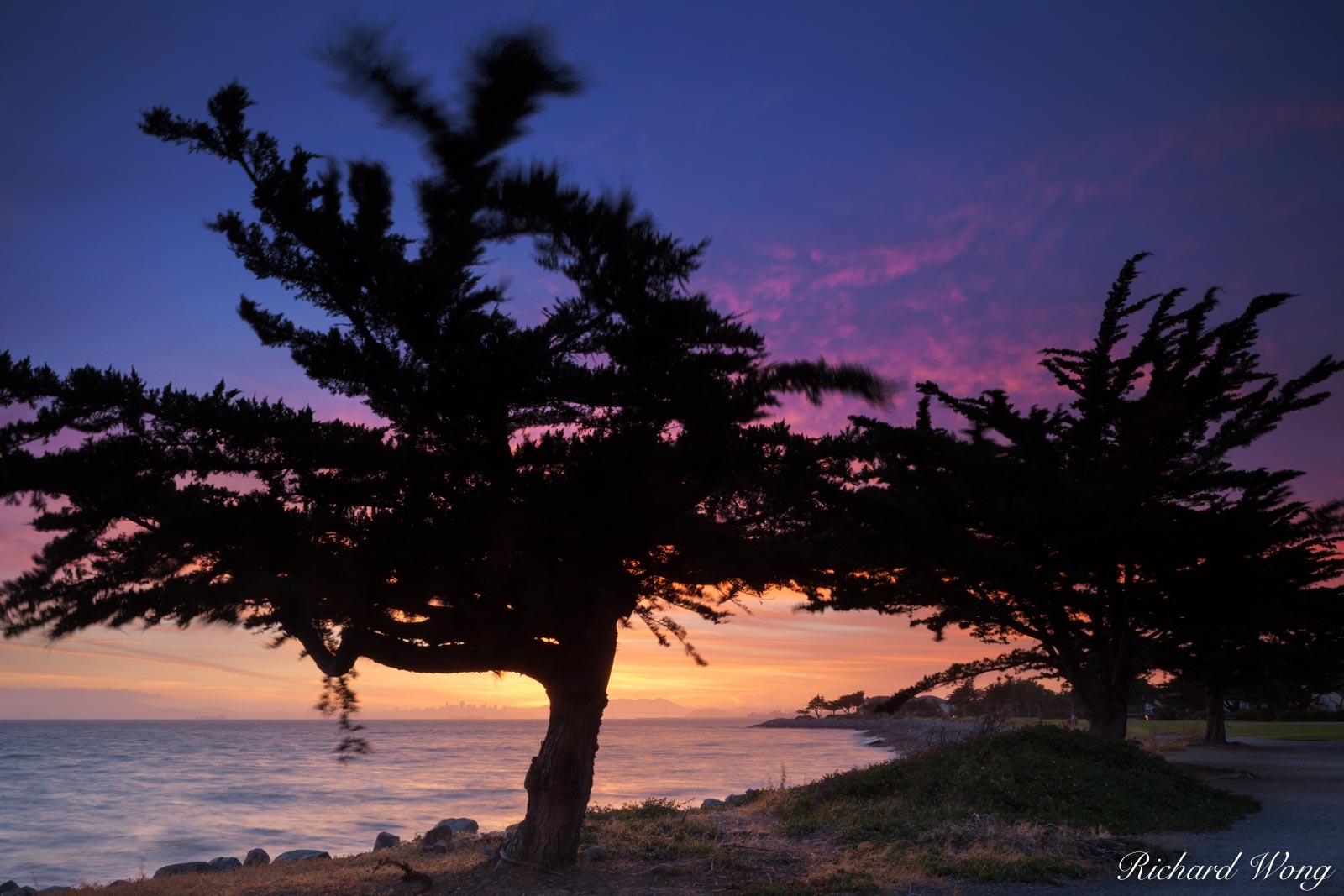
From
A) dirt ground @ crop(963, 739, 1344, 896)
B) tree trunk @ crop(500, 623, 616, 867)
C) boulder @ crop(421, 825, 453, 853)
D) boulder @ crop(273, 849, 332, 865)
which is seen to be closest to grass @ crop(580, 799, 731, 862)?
tree trunk @ crop(500, 623, 616, 867)

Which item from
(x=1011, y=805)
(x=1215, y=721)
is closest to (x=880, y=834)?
(x=1011, y=805)

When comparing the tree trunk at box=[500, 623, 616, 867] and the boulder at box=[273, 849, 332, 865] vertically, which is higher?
the tree trunk at box=[500, 623, 616, 867]

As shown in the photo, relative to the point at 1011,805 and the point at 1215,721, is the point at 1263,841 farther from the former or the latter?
the point at 1215,721

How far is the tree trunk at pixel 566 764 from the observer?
29.2 feet

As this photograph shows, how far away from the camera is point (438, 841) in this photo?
13469 millimetres

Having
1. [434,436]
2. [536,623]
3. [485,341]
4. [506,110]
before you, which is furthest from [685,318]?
[536,623]

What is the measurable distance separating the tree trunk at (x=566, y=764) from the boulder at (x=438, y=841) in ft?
13.2

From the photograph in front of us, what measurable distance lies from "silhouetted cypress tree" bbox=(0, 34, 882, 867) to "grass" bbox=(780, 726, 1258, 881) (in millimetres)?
5502

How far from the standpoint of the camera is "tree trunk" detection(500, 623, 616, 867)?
8.91m

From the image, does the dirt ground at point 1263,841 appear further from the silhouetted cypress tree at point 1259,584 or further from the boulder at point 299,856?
the boulder at point 299,856

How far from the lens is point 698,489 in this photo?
666 centimetres

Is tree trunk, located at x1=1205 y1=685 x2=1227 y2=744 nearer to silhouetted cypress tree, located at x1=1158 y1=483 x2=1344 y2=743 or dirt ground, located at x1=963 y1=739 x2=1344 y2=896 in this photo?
dirt ground, located at x1=963 y1=739 x2=1344 y2=896

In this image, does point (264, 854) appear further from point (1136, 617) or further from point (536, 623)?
point (1136, 617)

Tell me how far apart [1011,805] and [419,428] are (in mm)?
10583
